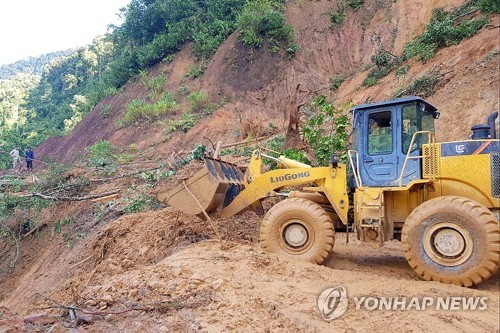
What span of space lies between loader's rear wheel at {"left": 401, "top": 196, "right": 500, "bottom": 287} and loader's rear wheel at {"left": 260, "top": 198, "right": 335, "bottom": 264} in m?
1.18

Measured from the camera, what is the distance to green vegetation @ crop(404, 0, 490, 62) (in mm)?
15000

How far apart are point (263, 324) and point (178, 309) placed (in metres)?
1.03

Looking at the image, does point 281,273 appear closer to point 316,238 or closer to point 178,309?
point 316,238

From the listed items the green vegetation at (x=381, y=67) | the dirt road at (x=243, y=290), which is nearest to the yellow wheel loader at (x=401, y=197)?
the dirt road at (x=243, y=290)

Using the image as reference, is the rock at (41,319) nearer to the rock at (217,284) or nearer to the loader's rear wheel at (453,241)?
the rock at (217,284)

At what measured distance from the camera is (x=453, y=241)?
5.45 m

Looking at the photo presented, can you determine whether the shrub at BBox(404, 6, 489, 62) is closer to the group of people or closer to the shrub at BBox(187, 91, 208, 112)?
the shrub at BBox(187, 91, 208, 112)

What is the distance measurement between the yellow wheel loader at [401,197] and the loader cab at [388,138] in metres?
0.01

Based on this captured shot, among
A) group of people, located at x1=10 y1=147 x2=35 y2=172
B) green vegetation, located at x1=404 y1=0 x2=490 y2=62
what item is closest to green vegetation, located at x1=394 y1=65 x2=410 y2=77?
green vegetation, located at x1=404 y1=0 x2=490 y2=62

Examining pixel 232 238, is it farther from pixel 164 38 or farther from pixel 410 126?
pixel 164 38

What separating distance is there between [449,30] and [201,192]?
1236 cm

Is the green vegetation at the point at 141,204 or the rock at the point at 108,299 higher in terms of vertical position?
the green vegetation at the point at 141,204

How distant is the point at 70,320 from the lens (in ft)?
16.2

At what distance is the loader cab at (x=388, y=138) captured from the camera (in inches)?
247
